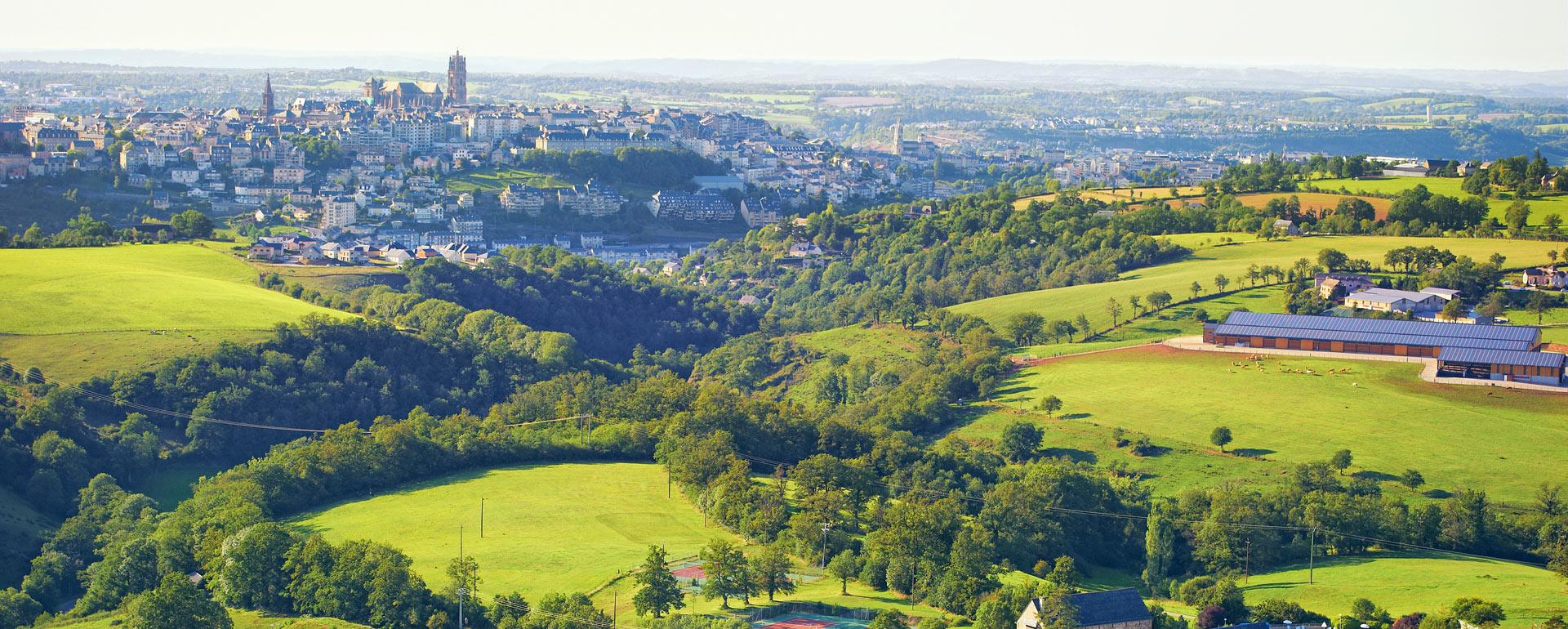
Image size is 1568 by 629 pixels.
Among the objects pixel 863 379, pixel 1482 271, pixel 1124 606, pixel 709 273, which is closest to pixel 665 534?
pixel 1124 606

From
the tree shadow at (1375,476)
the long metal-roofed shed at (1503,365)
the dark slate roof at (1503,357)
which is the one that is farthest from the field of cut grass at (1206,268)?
the tree shadow at (1375,476)

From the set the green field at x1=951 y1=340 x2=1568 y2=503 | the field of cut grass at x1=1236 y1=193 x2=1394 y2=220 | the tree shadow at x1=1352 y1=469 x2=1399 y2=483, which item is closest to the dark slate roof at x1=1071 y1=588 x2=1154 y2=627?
the green field at x1=951 y1=340 x2=1568 y2=503

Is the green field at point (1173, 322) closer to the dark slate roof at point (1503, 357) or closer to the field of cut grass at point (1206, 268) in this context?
the field of cut grass at point (1206, 268)

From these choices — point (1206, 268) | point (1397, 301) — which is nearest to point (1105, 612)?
point (1397, 301)

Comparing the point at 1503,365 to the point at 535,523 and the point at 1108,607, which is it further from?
the point at 535,523

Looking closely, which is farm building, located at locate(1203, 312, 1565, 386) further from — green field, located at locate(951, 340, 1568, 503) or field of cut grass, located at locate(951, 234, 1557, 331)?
field of cut grass, located at locate(951, 234, 1557, 331)

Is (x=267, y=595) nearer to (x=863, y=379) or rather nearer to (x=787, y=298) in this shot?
(x=863, y=379)
